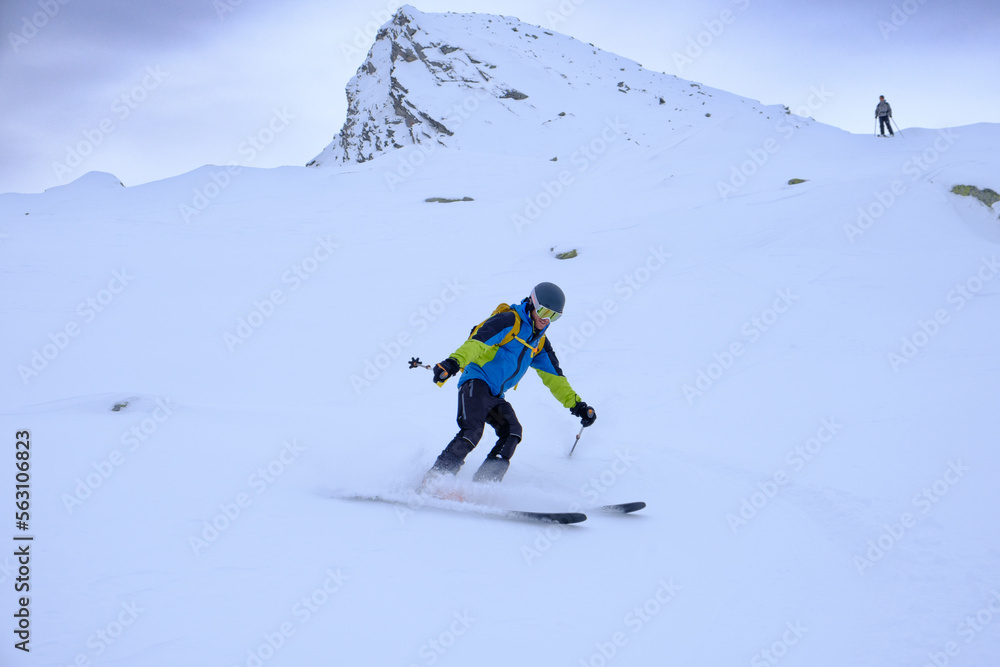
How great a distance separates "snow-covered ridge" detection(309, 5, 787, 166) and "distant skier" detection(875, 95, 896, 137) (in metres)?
9.04

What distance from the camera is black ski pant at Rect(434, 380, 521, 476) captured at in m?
4.15

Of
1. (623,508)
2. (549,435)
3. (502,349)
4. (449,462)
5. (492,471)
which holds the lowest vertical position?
(549,435)

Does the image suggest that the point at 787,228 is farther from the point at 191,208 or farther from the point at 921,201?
the point at 191,208

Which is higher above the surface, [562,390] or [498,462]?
[562,390]

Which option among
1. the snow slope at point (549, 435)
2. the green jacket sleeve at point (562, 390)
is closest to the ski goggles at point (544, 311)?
the green jacket sleeve at point (562, 390)

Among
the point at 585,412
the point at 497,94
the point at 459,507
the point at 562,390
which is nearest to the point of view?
the point at 459,507

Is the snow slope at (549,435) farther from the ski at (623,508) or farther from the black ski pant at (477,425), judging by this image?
the black ski pant at (477,425)

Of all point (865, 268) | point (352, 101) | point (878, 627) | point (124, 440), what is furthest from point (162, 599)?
point (352, 101)

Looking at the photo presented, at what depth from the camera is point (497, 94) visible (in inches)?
1662

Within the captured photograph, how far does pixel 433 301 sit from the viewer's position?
10.2m

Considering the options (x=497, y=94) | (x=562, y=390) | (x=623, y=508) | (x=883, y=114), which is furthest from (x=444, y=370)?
(x=497, y=94)

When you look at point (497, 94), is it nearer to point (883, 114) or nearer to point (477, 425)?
point (883, 114)

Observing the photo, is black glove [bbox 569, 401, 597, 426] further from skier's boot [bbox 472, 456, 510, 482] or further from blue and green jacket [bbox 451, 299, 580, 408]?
skier's boot [bbox 472, 456, 510, 482]

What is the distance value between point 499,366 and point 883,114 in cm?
2051
